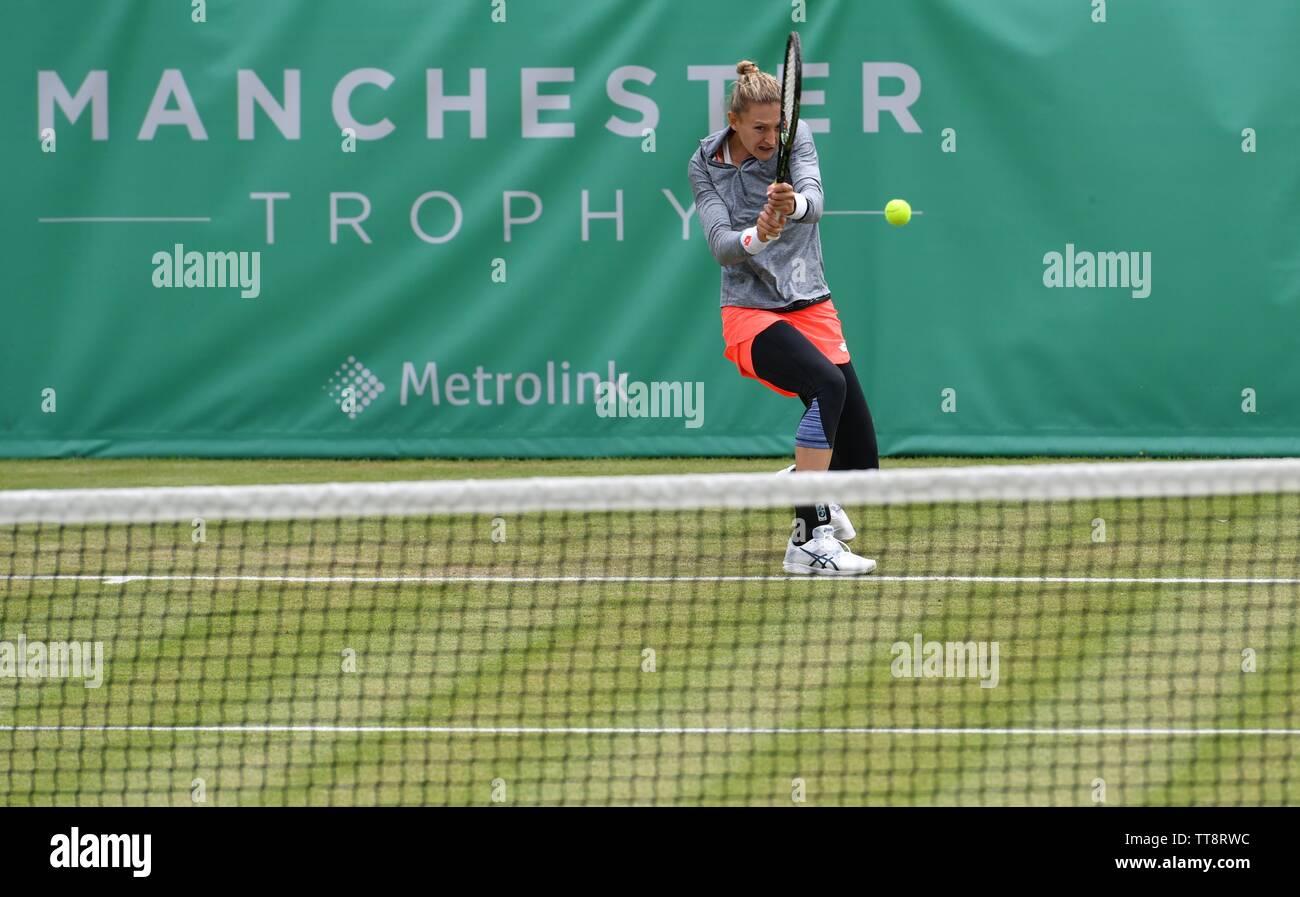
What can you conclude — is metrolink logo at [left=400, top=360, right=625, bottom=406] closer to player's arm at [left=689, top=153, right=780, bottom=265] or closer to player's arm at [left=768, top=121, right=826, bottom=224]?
player's arm at [left=689, top=153, right=780, bottom=265]

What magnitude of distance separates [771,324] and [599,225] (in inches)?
130

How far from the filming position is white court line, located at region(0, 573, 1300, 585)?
5777mm

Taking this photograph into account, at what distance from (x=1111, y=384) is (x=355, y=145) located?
3.86 m

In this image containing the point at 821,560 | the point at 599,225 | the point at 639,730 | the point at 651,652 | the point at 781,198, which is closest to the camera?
the point at 639,730

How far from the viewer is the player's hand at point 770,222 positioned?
18.1ft

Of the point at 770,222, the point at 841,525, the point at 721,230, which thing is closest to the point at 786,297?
the point at 721,230

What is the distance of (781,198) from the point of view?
5504mm

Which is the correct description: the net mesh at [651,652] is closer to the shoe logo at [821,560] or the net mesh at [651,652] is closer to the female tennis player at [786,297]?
the shoe logo at [821,560]

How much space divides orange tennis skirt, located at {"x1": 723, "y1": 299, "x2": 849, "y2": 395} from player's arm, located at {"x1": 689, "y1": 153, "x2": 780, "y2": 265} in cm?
20

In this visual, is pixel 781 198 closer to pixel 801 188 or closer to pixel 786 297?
pixel 801 188

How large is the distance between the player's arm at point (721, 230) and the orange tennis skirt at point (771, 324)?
0.65 feet

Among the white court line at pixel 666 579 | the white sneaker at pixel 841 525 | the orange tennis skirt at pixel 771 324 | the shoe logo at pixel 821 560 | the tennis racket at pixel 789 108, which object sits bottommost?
the white court line at pixel 666 579

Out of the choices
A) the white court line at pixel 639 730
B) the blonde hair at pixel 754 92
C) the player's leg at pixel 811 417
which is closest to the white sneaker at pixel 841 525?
the player's leg at pixel 811 417

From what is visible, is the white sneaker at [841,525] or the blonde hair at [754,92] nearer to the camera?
the blonde hair at [754,92]
